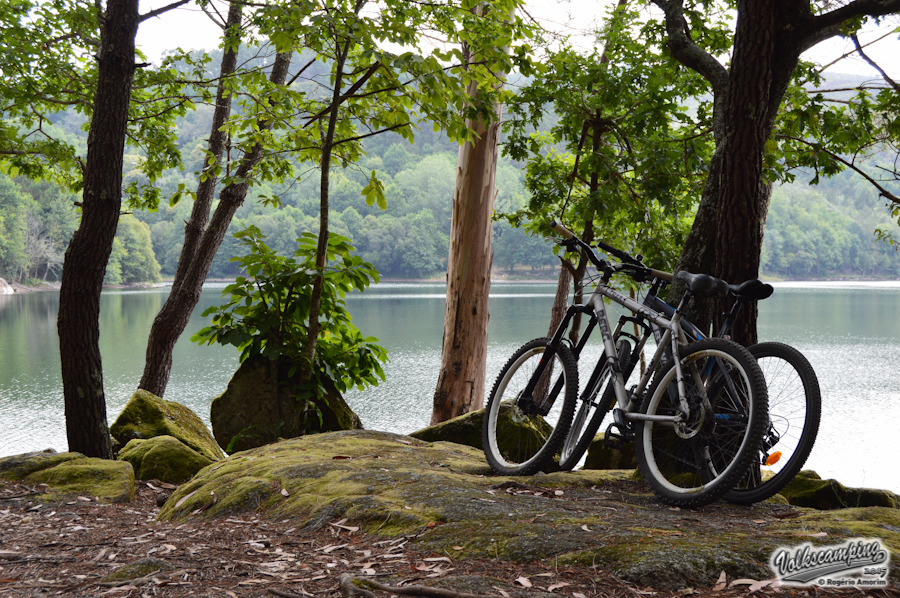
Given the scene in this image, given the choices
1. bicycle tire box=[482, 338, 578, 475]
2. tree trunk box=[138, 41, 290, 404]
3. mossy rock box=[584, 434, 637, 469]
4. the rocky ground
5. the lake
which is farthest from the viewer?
the lake

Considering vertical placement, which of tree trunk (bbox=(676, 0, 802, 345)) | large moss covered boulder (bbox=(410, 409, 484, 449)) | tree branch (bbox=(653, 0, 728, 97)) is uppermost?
tree branch (bbox=(653, 0, 728, 97))

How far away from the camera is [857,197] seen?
6869cm

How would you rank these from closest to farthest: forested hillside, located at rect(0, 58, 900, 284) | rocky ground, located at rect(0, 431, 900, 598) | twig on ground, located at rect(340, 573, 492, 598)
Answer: twig on ground, located at rect(340, 573, 492, 598)
rocky ground, located at rect(0, 431, 900, 598)
forested hillside, located at rect(0, 58, 900, 284)

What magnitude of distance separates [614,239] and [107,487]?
22.9 feet

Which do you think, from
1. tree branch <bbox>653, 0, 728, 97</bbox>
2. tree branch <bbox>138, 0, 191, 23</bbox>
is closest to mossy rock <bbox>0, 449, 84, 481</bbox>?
tree branch <bbox>138, 0, 191, 23</bbox>

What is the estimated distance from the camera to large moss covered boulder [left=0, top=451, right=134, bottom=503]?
406 centimetres

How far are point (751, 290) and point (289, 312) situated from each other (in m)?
4.13

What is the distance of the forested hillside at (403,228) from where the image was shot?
61.1 meters

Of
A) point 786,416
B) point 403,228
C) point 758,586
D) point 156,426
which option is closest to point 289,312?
point 156,426

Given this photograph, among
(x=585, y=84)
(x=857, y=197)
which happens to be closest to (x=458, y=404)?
(x=585, y=84)

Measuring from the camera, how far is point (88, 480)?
13.9ft

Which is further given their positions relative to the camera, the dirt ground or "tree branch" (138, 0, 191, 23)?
"tree branch" (138, 0, 191, 23)

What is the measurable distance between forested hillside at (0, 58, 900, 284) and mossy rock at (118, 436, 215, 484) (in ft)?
159

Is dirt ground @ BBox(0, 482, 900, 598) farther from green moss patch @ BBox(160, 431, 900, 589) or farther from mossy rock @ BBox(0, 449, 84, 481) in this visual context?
mossy rock @ BBox(0, 449, 84, 481)
